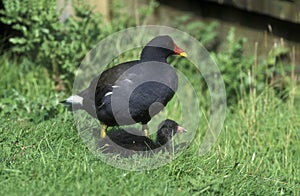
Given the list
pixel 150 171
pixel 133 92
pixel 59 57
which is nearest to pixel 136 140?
pixel 133 92

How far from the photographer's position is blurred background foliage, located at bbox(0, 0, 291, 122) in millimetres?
6086

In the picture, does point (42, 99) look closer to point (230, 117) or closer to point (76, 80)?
point (76, 80)

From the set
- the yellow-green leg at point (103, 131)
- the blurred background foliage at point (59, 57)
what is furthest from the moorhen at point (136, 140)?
the blurred background foliage at point (59, 57)

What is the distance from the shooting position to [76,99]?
5.10 m

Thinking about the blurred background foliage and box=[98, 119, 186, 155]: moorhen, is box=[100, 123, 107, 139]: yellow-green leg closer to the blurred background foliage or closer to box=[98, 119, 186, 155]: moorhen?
box=[98, 119, 186, 155]: moorhen

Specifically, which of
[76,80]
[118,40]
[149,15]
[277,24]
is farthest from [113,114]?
[277,24]

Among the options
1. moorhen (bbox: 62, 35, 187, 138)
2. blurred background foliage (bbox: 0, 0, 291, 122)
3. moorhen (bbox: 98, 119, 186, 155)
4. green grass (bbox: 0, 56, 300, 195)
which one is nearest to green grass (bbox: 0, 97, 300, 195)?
green grass (bbox: 0, 56, 300, 195)

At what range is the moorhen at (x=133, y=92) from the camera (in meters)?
4.46

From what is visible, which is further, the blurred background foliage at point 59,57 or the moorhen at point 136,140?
the blurred background foliage at point 59,57

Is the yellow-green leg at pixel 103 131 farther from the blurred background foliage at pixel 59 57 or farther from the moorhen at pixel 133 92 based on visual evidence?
the blurred background foliage at pixel 59 57

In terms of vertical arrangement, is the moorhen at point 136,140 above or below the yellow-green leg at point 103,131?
below

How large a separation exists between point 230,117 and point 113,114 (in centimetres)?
200

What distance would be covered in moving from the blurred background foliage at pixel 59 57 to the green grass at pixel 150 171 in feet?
1.90

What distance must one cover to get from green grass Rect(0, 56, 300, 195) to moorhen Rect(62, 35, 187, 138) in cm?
32
